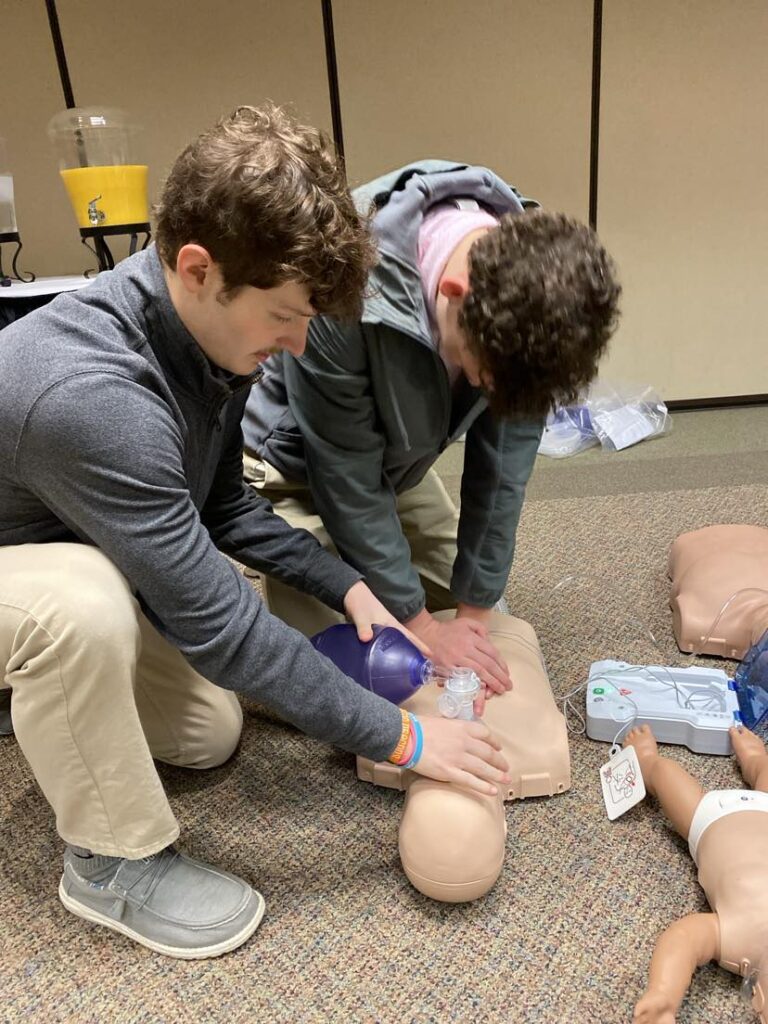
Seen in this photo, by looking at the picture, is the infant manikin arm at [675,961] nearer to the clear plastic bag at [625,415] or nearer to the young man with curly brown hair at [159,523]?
the young man with curly brown hair at [159,523]

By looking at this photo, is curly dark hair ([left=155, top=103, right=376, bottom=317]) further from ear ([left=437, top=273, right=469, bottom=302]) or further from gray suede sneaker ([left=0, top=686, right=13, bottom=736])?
gray suede sneaker ([left=0, top=686, right=13, bottom=736])

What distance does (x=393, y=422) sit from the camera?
1.02 meters

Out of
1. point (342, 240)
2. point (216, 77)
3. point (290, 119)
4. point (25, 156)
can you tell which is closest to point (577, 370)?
point (342, 240)

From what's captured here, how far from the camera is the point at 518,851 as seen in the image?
94 cm

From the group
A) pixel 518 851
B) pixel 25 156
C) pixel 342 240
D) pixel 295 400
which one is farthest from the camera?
pixel 25 156

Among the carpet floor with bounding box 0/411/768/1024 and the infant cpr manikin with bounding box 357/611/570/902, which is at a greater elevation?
the infant cpr manikin with bounding box 357/611/570/902

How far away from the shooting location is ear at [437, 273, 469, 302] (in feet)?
2.66

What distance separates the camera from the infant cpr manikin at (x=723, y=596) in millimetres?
1258

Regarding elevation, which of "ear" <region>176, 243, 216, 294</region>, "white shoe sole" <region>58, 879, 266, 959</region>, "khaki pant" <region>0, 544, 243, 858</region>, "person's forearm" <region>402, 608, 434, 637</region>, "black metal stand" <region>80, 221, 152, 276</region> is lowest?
"white shoe sole" <region>58, 879, 266, 959</region>

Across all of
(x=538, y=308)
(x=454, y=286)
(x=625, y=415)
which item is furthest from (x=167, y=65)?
(x=538, y=308)

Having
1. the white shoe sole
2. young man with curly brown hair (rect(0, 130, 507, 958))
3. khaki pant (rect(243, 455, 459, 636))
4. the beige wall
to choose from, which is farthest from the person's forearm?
the beige wall

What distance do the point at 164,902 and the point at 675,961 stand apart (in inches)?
21.0

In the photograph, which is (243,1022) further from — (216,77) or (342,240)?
(216,77)

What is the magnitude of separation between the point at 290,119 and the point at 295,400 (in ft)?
1.29
